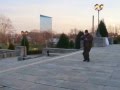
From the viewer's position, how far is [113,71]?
36.8 feet

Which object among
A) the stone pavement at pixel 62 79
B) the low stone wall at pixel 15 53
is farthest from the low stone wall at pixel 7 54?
the stone pavement at pixel 62 79

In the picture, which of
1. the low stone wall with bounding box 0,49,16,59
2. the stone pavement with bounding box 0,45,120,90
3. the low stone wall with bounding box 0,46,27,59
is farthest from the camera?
the low stone wall with bounding box 0,46,27,59

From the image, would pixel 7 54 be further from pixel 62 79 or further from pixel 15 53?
pixel 62 79

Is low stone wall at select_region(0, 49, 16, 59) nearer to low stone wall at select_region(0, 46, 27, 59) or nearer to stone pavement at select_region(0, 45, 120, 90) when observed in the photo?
low stone wall at select_region(0, 46, 27, 59)

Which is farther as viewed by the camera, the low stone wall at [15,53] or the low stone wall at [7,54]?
the low stone wall at [15,53]

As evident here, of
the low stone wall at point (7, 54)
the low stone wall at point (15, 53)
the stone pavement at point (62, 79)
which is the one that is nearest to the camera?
the stone pavement at point (62, 79)

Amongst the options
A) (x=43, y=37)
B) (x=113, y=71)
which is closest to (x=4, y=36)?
(x=43, y=37)

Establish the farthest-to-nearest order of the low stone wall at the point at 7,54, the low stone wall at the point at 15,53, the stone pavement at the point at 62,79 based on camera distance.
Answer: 1. the low stone wall at the point at 15,53
2. the low stone wall at the point at 7,54
3. the stone pavement at the point at 62,79

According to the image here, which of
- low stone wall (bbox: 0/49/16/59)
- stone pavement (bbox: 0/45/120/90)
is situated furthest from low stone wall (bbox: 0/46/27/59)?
stone pavement (bbox: 0/45/120/90)

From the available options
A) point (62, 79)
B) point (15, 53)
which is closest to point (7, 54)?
point (15, 53)

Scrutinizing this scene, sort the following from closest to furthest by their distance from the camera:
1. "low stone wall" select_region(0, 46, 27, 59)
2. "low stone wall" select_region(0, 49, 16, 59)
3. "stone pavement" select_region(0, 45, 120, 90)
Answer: "stone pavement" select_region(0, 45, 120, 90) < "low stone wall" select_region(0, 49, 16, 59) < "low stone wall" select_region(0, 46, 27, 59)

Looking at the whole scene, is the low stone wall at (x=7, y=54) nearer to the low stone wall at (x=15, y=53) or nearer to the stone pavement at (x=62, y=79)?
the low stone wall at (x=15, y=53)

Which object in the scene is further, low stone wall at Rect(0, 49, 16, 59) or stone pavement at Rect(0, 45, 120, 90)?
low stone wall at Rect(0, 49, 16, 59)

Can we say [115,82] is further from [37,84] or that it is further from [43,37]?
[43,37]
